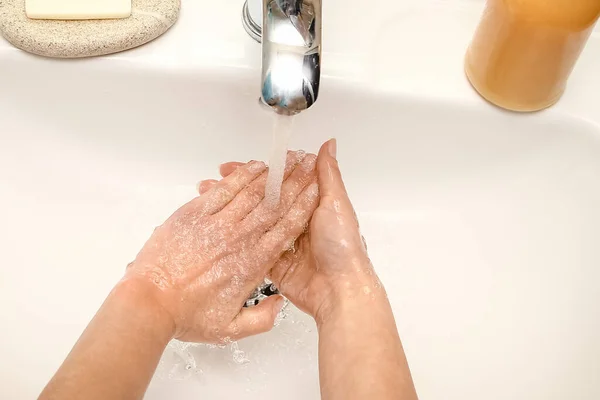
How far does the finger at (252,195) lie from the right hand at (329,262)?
0.03 m

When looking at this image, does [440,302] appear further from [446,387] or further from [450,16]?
[450,16]

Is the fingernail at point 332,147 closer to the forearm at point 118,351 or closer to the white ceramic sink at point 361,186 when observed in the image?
the white ceramic sink at point 361,186

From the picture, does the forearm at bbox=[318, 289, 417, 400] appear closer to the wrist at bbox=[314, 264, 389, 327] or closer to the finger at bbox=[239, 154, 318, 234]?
the wrist at bbox=[314, 264, 389, 327]

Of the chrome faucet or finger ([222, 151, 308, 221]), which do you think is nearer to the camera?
the chrome faucet

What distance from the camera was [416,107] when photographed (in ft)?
2.10

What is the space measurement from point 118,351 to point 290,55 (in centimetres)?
26

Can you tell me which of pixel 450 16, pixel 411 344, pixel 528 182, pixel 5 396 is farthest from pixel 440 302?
pixel 5 396

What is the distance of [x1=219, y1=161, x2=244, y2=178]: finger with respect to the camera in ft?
2.17

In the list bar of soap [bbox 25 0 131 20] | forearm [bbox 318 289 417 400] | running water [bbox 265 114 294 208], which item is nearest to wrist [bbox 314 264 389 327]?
forearm [bbox 318 289 417 400]

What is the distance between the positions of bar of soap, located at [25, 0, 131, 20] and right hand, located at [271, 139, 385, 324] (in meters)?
0.25

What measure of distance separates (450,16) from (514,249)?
0.25m

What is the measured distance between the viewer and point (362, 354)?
0.53m

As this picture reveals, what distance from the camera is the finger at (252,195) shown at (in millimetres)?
627

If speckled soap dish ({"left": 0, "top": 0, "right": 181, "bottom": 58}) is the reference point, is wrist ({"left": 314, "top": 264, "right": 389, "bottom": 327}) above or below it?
below
